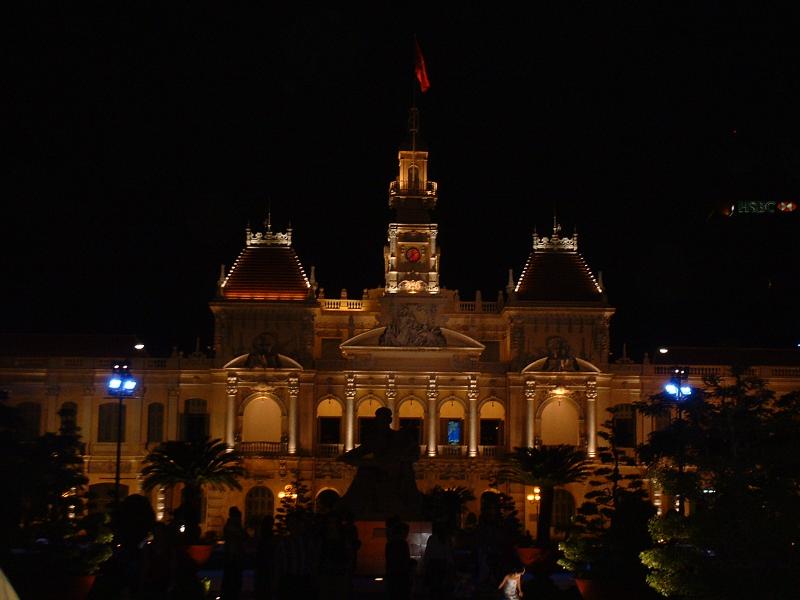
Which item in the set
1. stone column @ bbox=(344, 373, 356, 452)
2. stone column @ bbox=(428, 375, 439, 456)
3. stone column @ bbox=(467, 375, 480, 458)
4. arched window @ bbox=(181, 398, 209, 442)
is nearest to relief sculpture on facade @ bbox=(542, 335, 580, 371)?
stone column @ bbox=(467, 375, 480, 458)

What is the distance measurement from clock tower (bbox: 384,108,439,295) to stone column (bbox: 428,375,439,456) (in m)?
5.05

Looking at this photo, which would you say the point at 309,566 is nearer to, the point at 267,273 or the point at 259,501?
the point at 259,501

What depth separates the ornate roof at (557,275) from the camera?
238 ft

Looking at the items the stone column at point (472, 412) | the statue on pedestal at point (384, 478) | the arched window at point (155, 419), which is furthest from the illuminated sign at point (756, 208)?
the statue on pedestal at point (384, 478)

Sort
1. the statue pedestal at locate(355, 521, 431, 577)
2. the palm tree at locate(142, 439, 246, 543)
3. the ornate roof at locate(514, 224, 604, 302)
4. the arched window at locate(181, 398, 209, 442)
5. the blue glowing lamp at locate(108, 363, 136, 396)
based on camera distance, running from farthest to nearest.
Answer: the ornate roof at locate(514, 224, 604, 302) < the arched window at locate(181, 398, 209, 442) < the palm tree at locate(142, 439, 246, 543) < the blue glowing lamp at locate(108, 363, 136, 396) < the statue pedestal at locate(355, 521, 431, 577)

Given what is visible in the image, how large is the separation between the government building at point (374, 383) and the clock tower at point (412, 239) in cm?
8

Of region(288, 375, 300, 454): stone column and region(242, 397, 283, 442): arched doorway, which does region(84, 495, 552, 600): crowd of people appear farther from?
region(242, 397, 283, 442): arched doorway

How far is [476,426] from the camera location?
71.1 m

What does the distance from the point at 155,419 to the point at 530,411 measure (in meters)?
20.6

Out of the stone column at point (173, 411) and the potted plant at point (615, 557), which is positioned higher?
the stone column at point (173, 411)

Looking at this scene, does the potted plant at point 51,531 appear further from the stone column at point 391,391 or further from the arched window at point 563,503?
the arched window at point 563,503

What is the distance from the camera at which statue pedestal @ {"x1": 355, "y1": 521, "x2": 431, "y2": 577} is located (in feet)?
110

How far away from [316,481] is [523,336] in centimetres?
1378

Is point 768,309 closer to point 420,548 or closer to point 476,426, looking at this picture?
point 476,426
